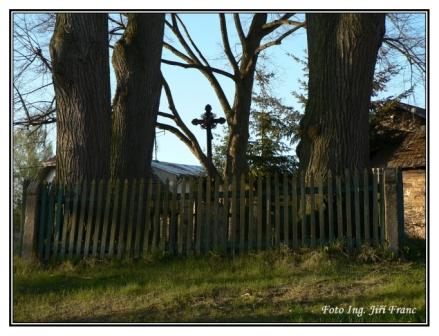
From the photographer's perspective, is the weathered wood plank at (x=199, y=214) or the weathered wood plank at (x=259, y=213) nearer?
the weathered wood plank at (x=259, y=213)

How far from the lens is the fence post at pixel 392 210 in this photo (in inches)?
297

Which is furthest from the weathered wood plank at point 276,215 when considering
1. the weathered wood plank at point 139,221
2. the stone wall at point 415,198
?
the stone wall at point 415,198

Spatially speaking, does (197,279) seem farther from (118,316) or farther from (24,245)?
(24,245)

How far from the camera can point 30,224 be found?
8.41 metres

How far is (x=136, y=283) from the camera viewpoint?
22.3ft

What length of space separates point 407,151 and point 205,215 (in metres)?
8.85

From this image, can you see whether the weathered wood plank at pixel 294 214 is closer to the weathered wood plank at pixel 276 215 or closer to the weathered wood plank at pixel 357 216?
the weathered wood plank at pixel 276 215

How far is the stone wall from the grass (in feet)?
22.5

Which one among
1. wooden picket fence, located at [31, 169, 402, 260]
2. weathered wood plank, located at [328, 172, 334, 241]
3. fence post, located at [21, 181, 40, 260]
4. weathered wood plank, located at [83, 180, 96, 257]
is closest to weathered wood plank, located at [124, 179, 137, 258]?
wooden picket fence, located at [31, 169, 402, 260]

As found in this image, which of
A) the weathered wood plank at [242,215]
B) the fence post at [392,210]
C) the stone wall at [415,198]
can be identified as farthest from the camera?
the stone wall at [415,198]

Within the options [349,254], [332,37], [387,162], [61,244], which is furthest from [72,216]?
[387,162]

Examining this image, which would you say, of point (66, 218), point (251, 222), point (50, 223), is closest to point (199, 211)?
point (251, 222)

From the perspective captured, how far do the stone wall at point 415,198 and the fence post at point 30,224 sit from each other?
368 inches

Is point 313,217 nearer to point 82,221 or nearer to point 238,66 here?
point 82,221
